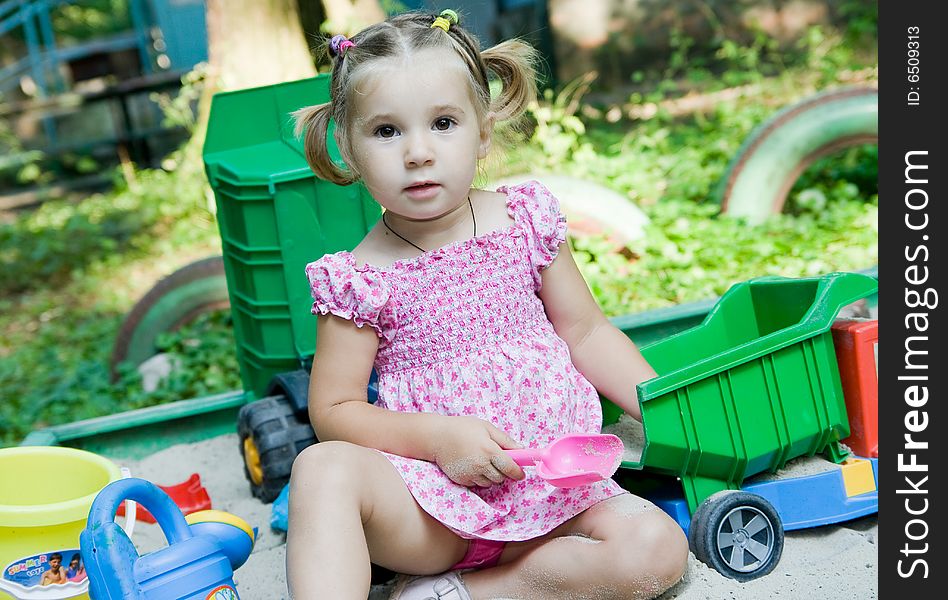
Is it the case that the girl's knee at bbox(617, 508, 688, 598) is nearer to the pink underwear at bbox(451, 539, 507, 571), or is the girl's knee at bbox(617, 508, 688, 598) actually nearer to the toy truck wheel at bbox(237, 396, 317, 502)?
the pink underwear at bbox(451, 539, 507, 571)

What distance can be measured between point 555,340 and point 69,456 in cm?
90

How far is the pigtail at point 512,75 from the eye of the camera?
187 centimetres

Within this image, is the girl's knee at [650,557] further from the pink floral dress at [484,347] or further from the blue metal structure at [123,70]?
the blue metal structure at [123,70]

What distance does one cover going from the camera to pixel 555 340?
6.21ft

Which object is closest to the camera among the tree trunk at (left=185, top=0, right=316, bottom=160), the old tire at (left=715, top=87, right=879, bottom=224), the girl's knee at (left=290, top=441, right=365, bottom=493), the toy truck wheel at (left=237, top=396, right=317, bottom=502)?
the girl's knee at (left=290, top=441, right=365, bottom=493)

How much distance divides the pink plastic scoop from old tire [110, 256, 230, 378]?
1767mm

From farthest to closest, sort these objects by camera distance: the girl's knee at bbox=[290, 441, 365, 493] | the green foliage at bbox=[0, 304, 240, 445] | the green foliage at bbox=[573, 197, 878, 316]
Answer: the green foliage at bbox=[573, 197, 878, 316], the green foliage at bbox=[0, 304, 240, 445], the girl's knee at bbox=[290, 441, 365, 493]

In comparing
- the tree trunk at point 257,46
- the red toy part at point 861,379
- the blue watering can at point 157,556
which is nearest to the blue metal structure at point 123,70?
the tree trunk at point 257,46

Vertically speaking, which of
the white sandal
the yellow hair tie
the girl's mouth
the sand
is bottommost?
the sand

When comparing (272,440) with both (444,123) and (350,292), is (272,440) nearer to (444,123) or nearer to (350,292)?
(350,292)

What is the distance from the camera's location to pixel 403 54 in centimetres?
172

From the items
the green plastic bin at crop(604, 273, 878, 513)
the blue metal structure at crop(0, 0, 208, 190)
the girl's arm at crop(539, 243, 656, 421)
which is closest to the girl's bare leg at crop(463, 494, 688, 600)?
the green plastic bin at crop(604, 273, 878, 513)

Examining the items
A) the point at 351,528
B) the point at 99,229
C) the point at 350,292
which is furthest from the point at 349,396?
the point at 99,229

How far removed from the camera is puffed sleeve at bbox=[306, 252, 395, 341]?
1758 millimetres
